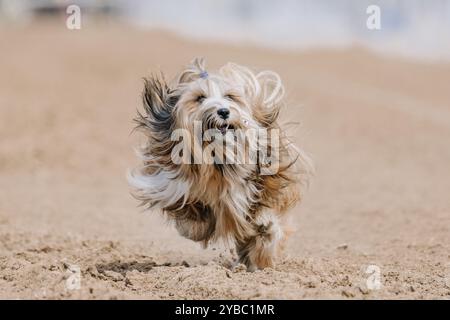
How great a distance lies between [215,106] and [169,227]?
1.62m

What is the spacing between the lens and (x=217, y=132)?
602 centimetres

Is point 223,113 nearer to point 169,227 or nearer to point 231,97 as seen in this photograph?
point 231,97

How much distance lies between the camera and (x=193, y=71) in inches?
257

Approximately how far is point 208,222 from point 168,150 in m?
0.61

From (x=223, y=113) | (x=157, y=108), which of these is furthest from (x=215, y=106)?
(x=157, y=108)

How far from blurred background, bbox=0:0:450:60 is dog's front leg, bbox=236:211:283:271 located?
70.4 ft

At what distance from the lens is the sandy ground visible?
6109mm

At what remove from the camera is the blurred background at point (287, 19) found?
2805cm

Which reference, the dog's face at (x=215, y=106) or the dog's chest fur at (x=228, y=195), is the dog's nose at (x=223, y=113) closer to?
the dog's face at (x=215, y=106)

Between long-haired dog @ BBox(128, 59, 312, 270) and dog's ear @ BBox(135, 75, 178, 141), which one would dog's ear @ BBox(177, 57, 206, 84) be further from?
dog's ear @ BBox(135, 75, 178, 141)
